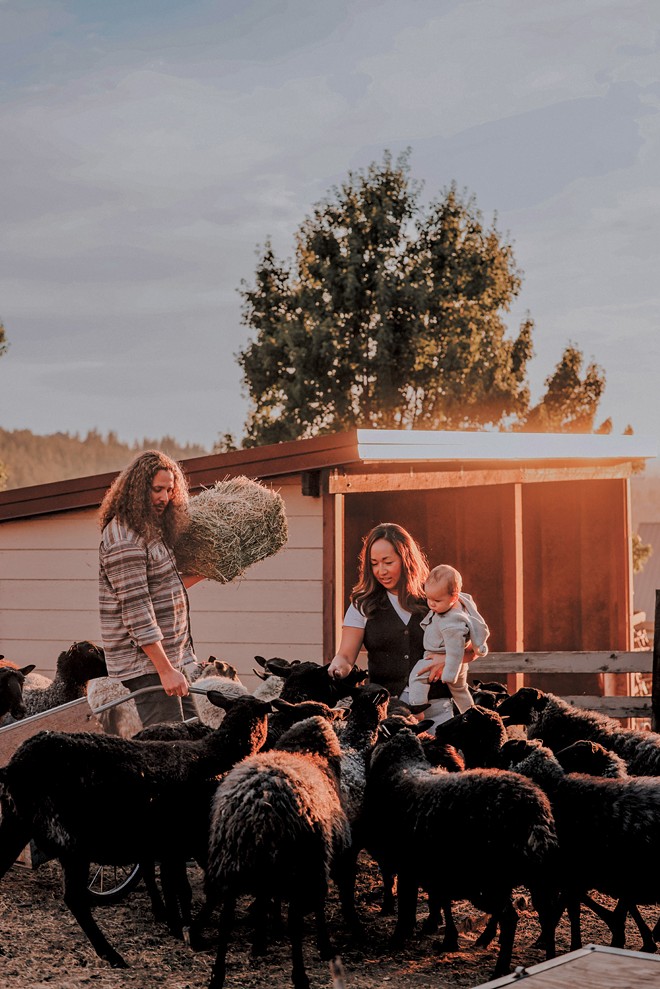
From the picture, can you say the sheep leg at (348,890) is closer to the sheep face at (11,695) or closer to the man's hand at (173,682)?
the man's hand at (173,682)

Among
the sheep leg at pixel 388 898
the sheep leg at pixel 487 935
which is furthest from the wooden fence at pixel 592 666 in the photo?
the sheep leg at pixel 487 935

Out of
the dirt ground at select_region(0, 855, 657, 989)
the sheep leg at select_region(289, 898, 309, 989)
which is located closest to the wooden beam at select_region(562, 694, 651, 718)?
the dirt ground at select_region(0, 855, 657, 989)

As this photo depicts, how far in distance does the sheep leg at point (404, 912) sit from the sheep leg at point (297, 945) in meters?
0.76

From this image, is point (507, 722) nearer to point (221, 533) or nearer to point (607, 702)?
point (221, 533)

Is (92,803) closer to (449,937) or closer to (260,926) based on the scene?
(260,926)

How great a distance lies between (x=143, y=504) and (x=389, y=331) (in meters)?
36.6

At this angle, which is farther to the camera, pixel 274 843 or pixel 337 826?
pixel 337 826

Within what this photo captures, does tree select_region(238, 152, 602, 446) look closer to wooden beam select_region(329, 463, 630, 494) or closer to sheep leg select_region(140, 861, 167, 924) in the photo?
wooden beam select_region(329, 463, 630, 494)

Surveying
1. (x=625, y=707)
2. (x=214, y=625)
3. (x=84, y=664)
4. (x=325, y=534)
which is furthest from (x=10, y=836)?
(x=625, y=707)

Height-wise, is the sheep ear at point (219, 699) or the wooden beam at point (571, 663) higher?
the sheep ear at point (219, 699)

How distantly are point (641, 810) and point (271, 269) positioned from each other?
137 feet

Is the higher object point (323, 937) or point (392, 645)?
point (392, 645)

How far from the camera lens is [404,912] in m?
5.32

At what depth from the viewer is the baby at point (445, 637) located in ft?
21.0
